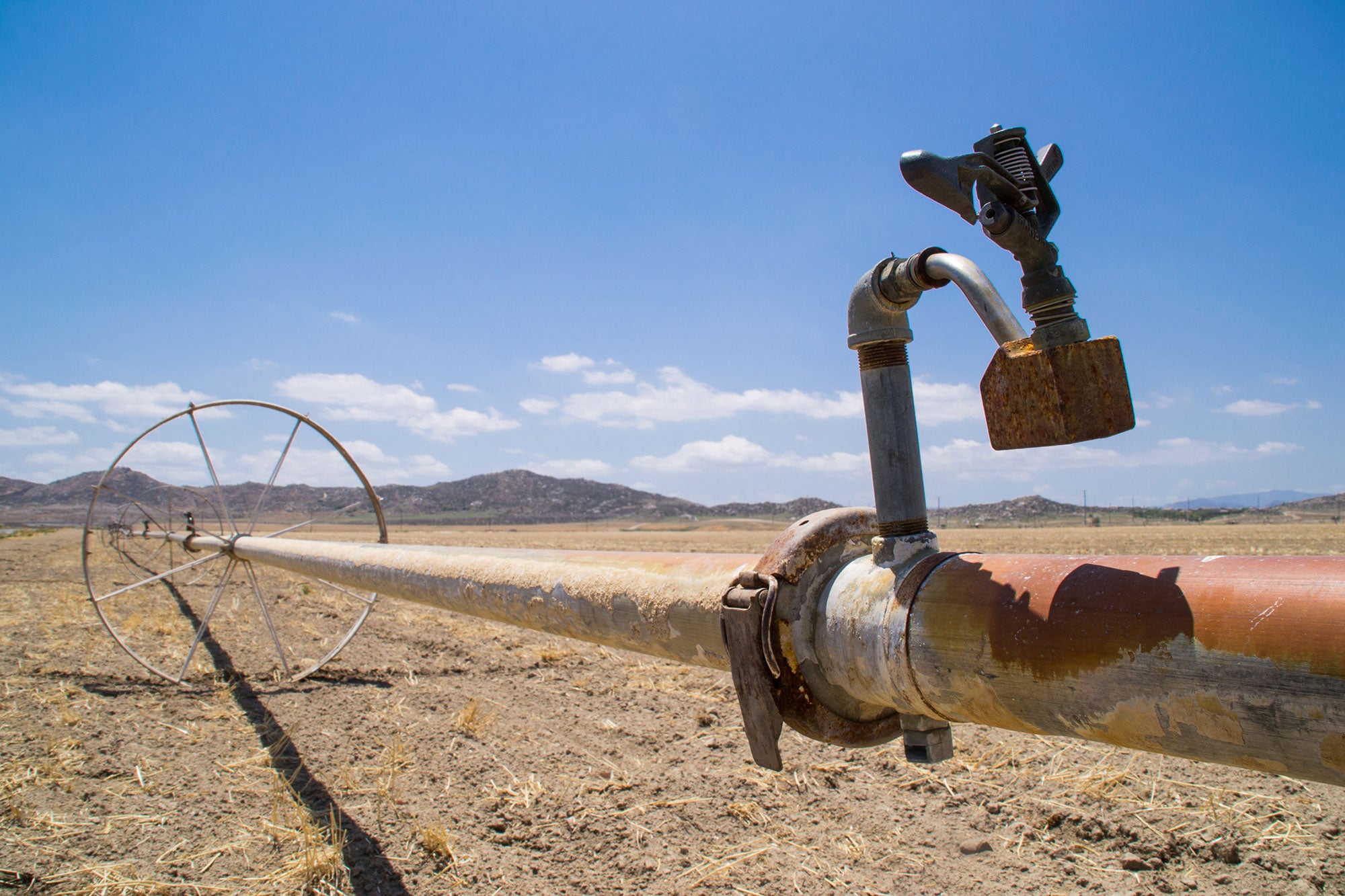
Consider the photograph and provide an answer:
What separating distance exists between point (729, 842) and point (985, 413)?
2917 mm

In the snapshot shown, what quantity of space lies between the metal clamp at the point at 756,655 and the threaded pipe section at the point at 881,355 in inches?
18.6

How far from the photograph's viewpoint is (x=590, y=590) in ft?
5.79

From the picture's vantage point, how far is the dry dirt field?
3.13 metres

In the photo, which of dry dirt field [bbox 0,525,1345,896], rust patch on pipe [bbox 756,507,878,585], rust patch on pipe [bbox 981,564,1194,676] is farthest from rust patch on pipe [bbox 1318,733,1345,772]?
dry dirt field [bbox 0,525,1345,896]

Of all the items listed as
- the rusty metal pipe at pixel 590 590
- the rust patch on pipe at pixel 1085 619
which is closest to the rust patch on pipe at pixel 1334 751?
the rust patch on pipe at pixel 1085 619

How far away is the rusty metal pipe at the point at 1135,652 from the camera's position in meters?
0.78

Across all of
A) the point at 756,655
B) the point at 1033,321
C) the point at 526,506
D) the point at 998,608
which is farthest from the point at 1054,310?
the point at 526,506

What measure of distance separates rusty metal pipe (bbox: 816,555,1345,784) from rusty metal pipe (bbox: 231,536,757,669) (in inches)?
16.0

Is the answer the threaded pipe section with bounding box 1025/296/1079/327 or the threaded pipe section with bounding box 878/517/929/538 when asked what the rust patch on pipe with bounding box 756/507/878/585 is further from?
the threaded pipe section with bounding box 1025/296/1079/327

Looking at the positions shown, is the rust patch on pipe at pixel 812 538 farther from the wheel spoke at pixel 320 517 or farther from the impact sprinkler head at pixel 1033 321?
the wheel spoke at pixel 320 517

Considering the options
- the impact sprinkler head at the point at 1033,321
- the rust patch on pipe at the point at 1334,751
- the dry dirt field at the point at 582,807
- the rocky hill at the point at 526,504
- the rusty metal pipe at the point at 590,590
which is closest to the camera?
the rust patch on pipe at the point at 1334,751

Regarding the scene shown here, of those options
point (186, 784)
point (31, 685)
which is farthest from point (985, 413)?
point (31, 685)

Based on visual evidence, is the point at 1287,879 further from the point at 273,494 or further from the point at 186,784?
the point at 273,494

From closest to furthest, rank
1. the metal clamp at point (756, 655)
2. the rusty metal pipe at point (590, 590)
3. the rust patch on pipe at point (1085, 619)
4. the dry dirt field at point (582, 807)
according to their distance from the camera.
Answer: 1. the rust patch on pipe at point (1085, 619)
2. the metal clamp at point (756, 655)
3. the rusty metal pipe at point (590, 590)
4. the dry dirt field at point (582, 807)
